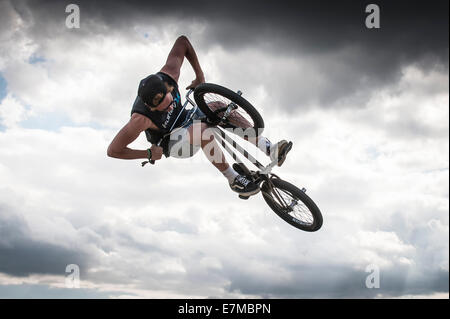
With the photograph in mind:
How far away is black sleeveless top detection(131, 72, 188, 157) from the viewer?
6551mm

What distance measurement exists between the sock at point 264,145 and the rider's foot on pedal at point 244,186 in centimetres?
58

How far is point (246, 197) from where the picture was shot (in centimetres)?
696

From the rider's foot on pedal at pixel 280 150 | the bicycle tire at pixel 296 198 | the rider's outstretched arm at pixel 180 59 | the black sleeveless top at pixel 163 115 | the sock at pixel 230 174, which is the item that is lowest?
the bicycle tire at pixel 296 198

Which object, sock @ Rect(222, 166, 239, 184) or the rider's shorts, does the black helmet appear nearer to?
the rider's shorts

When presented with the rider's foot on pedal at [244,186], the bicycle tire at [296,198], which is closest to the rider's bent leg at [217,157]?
the rider's foot on pedal at [244,186]

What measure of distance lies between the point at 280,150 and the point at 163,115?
1929 millimetres

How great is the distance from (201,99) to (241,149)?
101 centimetres

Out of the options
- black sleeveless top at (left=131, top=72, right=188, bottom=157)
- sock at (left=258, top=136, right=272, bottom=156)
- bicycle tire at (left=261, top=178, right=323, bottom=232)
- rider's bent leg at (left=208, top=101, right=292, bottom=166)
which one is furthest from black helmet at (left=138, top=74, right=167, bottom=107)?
bicycle tire at (left=261, top=178, right=323, bottom=232)

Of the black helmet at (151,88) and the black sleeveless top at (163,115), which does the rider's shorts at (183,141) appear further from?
the black helmet at (151,88)

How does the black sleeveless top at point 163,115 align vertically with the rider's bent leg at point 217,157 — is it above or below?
above

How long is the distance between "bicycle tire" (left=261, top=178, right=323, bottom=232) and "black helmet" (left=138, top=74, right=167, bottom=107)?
7.58 ft

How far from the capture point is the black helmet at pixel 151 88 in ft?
20.2
